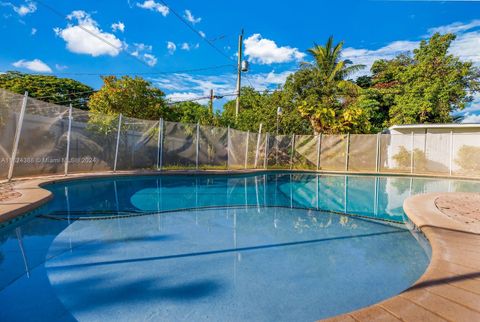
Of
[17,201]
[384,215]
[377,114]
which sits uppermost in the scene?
[377,114]

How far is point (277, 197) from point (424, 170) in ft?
28.8

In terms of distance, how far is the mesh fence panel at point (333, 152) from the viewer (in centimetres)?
1311

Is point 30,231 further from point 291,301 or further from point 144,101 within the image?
point 144,101

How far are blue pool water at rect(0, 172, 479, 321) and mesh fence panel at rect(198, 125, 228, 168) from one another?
17.9 feet

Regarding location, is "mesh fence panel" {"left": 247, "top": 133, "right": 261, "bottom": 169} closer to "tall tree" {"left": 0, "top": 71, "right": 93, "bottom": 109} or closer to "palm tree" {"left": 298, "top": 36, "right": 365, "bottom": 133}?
"palm tree" {"left": 298, "top": 36, "right": 365, "bottom": 133}

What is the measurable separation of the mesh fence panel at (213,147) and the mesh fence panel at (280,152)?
2765mm

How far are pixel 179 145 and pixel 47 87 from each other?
28165 mm

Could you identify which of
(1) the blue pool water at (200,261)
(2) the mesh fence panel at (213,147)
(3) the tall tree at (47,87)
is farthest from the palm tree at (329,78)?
(3) the tall tree at (47,87)

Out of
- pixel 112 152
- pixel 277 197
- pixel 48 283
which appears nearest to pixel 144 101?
pixel 112 152

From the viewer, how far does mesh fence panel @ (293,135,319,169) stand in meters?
13.6

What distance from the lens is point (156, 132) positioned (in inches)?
397

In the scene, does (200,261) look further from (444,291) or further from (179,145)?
(179,145)

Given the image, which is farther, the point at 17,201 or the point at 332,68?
the point at 332,68

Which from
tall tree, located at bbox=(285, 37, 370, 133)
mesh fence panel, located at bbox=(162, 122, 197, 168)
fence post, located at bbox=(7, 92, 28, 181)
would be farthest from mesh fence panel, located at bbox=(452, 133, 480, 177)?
fence post, located at bbox=(7, 92, 28, 181)
